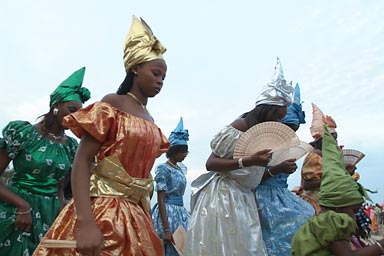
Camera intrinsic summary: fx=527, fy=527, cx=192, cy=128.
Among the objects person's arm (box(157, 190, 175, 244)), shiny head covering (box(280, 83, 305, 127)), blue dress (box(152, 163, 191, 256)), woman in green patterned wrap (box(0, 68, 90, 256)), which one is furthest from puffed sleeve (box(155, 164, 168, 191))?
woman in green patterned wrap (box(0, 68, 90, 256))

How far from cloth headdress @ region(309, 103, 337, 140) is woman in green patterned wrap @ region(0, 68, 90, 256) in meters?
3.68

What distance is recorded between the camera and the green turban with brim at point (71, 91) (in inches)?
166

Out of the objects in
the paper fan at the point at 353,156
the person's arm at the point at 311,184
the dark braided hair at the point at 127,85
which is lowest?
the dark braided hair at the point at 127,85

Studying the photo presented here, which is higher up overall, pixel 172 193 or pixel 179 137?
pixel 179 137

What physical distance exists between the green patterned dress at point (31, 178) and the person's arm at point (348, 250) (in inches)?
83.9

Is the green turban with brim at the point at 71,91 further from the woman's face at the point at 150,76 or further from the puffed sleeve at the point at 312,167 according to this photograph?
the puffed sleeve at the point at 312,167

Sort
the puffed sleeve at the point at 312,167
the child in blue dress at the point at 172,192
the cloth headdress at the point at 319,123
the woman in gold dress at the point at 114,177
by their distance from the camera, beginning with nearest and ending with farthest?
the woman in gold dress at the point at 114,177 → the puffed sleeve at the point at 312,167 → the cloth headdress at the point at 319,123 → the child in blue dress at the point at 172,192

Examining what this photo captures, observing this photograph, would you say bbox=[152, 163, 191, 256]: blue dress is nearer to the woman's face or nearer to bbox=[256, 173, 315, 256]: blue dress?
bbox=[256, 173, 315, 256]: blue dress

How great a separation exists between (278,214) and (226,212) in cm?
52

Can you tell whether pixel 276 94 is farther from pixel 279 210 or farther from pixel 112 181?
pixel 112 181

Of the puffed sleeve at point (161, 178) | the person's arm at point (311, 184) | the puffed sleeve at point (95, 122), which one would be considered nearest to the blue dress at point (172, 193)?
the puffed sleeve at point (161, 178)

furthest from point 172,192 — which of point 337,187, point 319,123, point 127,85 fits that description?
point 127,85

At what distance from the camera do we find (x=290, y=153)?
4668 mm

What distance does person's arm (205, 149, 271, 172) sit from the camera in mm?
4223
